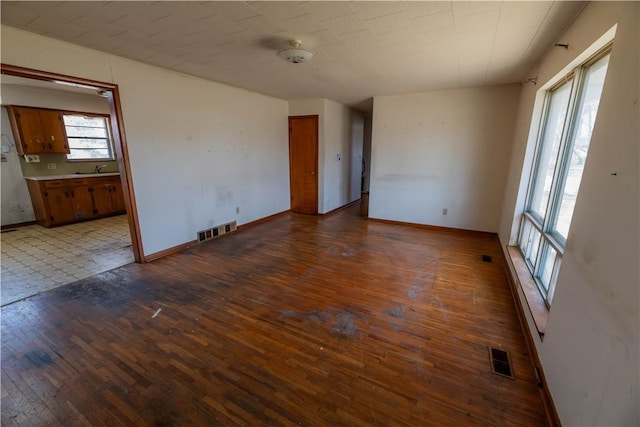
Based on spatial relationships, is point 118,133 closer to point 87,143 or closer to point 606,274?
point 87,143

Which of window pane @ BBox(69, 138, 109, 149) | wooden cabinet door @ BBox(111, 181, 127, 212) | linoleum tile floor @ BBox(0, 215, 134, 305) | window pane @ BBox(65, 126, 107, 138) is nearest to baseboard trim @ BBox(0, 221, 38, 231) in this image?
linoleum tile floor @ BBox(0, 215, 134, 305)

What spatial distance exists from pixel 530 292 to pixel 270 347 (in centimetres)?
222

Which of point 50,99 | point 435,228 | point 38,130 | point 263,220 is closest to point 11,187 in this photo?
point 38,130

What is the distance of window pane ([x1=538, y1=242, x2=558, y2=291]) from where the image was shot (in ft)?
7.22

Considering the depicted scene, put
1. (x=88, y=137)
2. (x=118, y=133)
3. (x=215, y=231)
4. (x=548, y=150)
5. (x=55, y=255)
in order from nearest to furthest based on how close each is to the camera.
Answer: (x=548, y=150)
(x=118, y=133)
(x=55, y=255)
(x=215, y=231)
(x=88, y=137)

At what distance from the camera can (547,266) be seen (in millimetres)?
2305

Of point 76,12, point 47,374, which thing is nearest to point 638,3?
point 76,12

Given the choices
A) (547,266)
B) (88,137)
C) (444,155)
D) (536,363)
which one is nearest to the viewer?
(536,363)

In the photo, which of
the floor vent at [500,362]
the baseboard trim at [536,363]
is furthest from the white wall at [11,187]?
the baseboard trim at [536,363]

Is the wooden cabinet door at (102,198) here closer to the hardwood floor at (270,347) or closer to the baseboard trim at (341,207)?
the hardwood floor at (270,347)

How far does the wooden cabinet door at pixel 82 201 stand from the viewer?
520 cm

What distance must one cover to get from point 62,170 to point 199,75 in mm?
4163

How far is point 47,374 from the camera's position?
1.73 m

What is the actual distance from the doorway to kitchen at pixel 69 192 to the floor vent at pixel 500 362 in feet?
12.7
